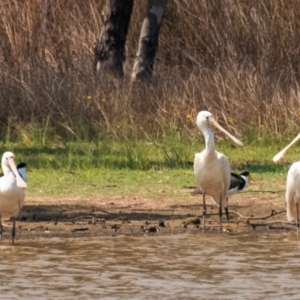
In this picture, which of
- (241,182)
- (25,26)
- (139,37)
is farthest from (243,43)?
(241,182)

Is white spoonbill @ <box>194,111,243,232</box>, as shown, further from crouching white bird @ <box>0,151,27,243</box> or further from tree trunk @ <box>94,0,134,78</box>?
tree trunk @ <box>94,0,134,78</box>

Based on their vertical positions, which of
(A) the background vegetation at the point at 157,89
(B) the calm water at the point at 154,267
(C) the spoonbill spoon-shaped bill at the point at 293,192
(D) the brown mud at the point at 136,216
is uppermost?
(A) the background vegetation at the point at 157,89

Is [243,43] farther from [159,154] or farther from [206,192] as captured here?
[206,192]

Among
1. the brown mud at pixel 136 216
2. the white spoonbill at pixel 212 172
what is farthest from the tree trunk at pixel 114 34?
the white spoonbill at pixel 212 172

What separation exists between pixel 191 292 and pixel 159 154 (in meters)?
5.85

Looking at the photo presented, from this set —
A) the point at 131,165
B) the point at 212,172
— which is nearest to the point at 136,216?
the point at 212,172

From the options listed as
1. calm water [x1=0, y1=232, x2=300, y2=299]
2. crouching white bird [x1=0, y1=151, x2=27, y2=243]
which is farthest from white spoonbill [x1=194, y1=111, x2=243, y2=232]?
crouching white bird [x1=0, y1=151, x2=27, y2=243]

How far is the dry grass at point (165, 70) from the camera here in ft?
44.4

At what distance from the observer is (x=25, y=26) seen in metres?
16.4

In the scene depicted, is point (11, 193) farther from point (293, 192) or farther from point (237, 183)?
point (237, 183)

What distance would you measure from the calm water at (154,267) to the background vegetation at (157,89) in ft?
10.7

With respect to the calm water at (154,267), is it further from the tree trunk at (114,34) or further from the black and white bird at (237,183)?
the tree trunk at (114,34)

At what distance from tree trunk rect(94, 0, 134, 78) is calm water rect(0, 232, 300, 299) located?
284 inches

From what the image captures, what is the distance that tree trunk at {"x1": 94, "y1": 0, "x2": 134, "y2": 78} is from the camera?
1549 centimetres
